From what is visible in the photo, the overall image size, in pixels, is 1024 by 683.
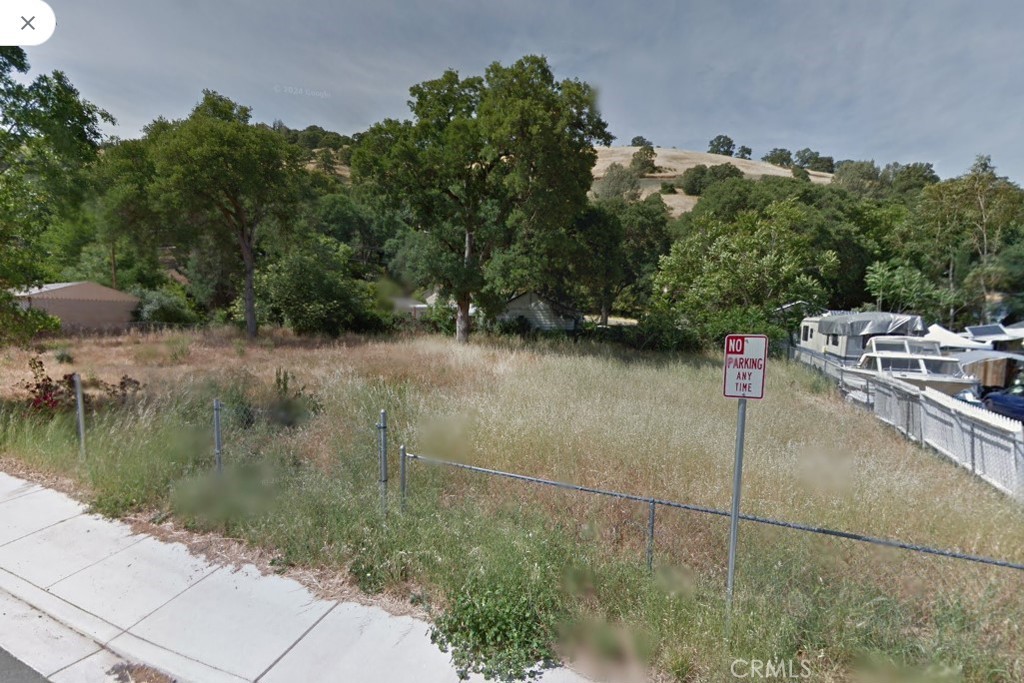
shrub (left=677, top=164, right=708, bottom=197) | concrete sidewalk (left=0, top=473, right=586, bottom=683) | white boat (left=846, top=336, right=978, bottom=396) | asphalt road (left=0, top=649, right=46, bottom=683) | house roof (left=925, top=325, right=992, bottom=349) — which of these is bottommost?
asphalt road (left=0, top=649, right=46, bottom=683)

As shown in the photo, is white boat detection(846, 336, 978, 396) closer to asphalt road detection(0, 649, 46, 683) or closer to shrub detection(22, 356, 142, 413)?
asphalt road detection(0, 649, 46, 683)

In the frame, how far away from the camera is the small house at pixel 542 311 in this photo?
29.5m

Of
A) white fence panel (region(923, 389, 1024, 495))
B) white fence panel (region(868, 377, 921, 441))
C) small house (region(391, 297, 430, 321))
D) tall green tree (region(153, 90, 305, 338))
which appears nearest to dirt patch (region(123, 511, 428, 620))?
white fence panel (region(923, 389, 1024, 495))

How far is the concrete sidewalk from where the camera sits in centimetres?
258

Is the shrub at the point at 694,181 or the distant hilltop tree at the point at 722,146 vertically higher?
the distant hilltop tree at the point at 722,146

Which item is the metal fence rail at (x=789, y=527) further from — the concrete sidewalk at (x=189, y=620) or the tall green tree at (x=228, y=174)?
the tall green tree at (x=228, y=174)

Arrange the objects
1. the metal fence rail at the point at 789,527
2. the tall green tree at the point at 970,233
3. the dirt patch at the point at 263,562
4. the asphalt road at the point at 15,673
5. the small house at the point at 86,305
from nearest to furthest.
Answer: the metal fence rail at the point at 789,527 → the asphalt road at the point at 15,673 → the dirt patch at the point at 263,562 → the tall green tree at the point at 970,233 → the small house at the point at 86,305

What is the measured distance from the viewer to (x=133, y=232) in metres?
18.4

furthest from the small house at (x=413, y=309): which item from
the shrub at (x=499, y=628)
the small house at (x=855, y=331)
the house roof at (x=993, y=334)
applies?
the house roof at (x=993, y=334)

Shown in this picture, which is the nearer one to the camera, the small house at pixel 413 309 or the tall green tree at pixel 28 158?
the tall green tree at pixel 28 158

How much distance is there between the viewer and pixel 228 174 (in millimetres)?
16609

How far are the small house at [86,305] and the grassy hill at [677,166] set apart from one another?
65.4m

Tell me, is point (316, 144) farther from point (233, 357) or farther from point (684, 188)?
point (684, 188)

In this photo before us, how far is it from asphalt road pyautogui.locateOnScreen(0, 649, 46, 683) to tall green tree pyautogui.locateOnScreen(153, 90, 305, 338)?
1796cm
